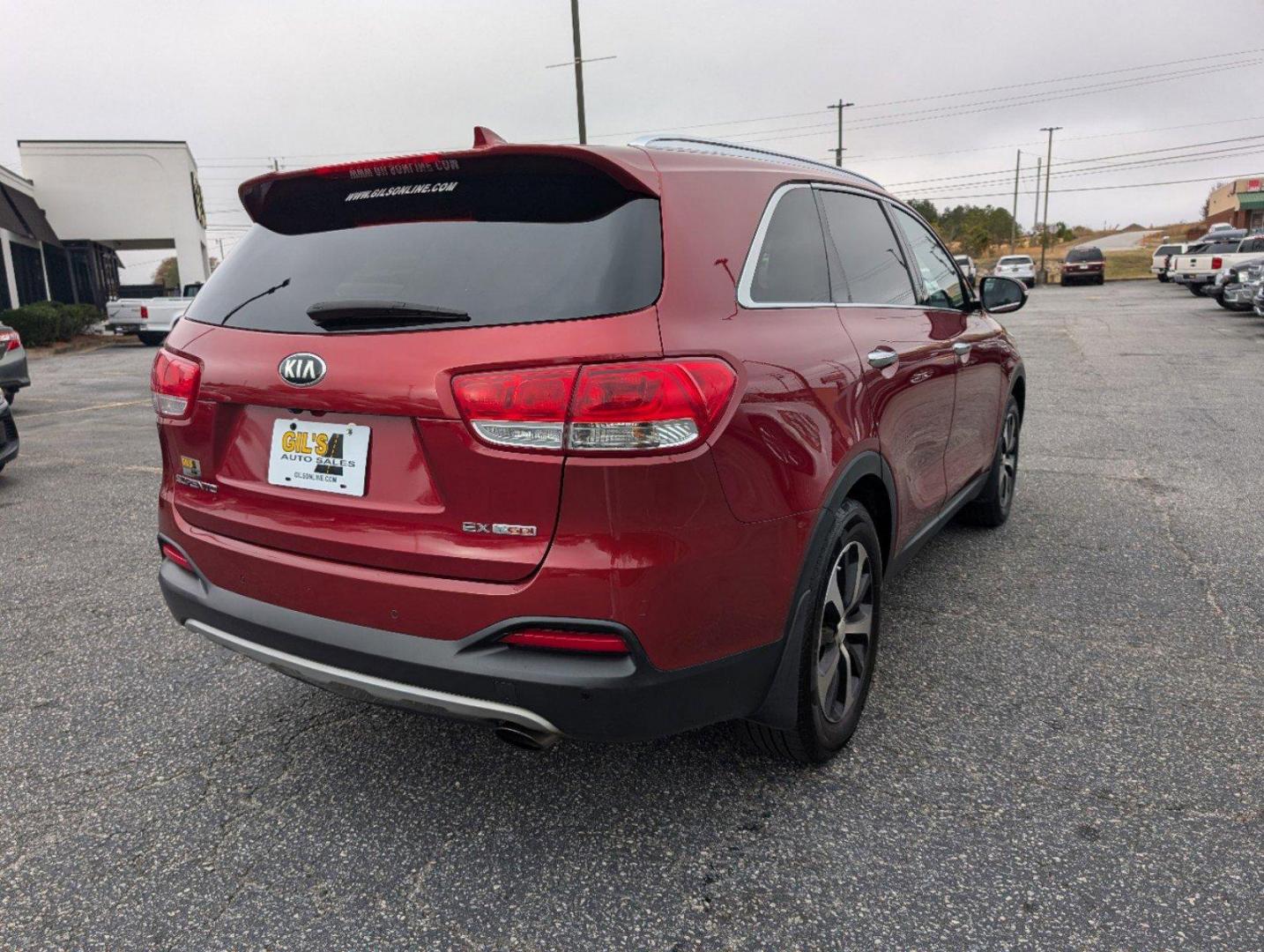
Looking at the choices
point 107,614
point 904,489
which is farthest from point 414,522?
point 107,614

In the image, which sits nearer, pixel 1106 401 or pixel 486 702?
pixel 486 702

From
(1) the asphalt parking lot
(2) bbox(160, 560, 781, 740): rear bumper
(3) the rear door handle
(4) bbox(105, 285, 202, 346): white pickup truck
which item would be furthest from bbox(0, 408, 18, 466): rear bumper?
(4) bbox(105, 285, 202, 346): white pickup truck

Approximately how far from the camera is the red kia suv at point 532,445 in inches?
79.2

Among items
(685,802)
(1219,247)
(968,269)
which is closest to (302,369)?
(685,802)

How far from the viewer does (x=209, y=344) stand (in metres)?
2.55

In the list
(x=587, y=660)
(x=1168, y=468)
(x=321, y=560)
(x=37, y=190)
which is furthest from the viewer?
(x=37, y=190)

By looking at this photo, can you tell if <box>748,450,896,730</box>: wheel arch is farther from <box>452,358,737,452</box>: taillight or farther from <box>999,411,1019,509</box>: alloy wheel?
<box>999,411,1019,509</box>: alloy wheel

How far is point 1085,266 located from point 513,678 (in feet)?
156

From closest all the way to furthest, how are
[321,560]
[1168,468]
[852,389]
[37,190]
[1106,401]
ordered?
[321,560] → [852,389] → [1168,468] → [1106,401] → [37,190]

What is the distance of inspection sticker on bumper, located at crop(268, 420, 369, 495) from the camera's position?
2221 millimetres

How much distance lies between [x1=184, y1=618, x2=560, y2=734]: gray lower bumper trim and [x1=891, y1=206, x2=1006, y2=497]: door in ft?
7.80

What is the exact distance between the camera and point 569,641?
204 centimetres

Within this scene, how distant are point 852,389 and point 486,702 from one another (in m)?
1.38

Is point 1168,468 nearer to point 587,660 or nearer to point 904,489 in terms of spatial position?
point 904,489
